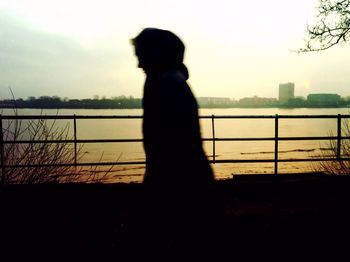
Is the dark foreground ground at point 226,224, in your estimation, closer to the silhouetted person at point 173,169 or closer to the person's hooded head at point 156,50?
the silhouetted person at point 173,169

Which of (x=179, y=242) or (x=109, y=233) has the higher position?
(x=179, y=242)

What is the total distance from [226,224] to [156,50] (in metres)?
1.14

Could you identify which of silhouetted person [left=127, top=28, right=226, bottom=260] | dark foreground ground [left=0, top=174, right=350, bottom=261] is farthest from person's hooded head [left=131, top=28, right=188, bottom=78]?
dark foreground ground [left=0, top=174, right=350, bottom=261]

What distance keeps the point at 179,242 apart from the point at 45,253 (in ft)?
5.30

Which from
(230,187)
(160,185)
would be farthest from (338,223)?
(160,185)

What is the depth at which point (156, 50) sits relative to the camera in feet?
8.12

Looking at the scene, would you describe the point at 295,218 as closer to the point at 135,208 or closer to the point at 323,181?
the point at 323,181

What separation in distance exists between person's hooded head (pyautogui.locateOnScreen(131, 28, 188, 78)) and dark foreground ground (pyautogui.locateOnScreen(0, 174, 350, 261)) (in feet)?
2.62

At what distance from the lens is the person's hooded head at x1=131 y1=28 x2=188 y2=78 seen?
8.12 ft

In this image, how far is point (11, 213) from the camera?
469 centimetres

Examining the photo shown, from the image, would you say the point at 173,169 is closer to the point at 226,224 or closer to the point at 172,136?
the point at 172,136

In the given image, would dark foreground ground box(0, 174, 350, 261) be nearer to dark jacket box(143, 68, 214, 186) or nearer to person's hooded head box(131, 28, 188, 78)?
dark jacket box(143, 68, 214, 186)

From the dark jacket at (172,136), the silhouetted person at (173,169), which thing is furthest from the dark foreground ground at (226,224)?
the dark jacket at (172,136)

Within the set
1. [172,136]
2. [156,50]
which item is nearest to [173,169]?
[172,136]
